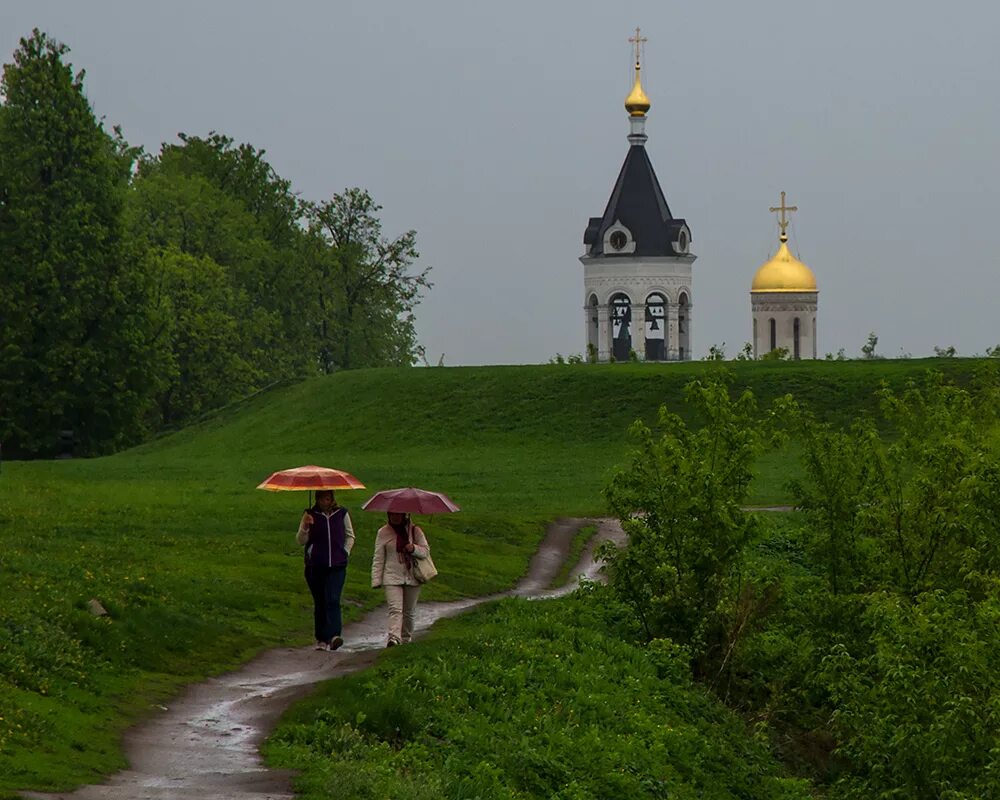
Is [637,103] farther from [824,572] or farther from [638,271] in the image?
[824,572]

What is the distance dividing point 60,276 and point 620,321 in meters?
43.9

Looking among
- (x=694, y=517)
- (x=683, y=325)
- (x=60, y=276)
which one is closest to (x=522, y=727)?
(x=694, y=517)

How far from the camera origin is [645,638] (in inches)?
1171

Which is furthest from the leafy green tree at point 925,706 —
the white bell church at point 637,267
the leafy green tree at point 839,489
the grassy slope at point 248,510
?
the white bell church at point 637,267

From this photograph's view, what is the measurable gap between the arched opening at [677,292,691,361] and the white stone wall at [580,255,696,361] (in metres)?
0.05

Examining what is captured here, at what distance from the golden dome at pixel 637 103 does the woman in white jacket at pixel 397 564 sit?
86.9 meters

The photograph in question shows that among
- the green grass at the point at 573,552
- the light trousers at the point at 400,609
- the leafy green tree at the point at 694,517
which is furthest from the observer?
the green grass at the point at 573,552

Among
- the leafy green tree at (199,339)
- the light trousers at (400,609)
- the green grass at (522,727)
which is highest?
the leafy green tree at (199,339)

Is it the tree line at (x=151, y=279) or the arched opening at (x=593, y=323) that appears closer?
the tree line at (x=151, y=279)

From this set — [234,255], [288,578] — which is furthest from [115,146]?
[288,578]

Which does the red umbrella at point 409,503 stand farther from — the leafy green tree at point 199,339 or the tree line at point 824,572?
the leafy green tree at point 199,339

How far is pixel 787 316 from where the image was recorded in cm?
12294

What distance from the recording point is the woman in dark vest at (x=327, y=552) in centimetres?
2539

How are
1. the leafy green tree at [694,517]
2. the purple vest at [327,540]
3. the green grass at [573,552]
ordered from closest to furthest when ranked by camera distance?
the purple vest at [327,540] → the leafy green tree at [694,517] → the green grass at [573,552]
